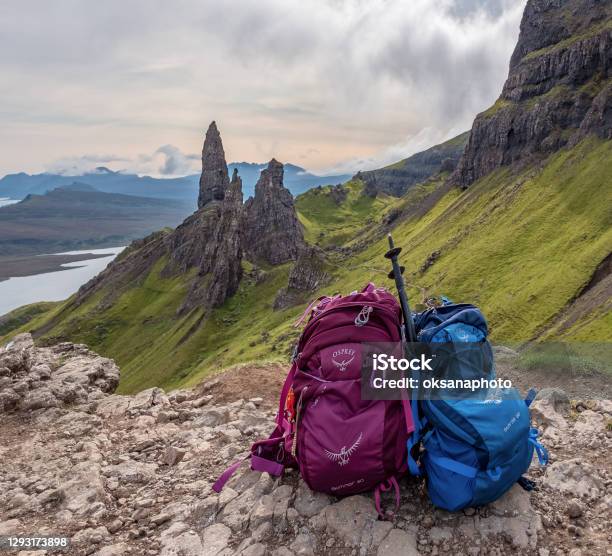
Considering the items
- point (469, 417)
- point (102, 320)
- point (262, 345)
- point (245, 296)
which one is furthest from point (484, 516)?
point (102, 320)

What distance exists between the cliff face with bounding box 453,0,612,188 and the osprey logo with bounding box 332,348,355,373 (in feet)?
408

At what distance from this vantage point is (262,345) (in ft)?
321

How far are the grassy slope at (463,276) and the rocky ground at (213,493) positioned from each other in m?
20.0

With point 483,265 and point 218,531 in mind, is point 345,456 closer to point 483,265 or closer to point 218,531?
point 218,531

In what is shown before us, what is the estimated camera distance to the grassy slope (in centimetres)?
6588

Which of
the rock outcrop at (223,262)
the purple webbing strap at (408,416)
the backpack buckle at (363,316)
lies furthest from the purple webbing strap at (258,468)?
the rock outcrop at (223,262)

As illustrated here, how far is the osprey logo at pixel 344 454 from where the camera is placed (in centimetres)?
584

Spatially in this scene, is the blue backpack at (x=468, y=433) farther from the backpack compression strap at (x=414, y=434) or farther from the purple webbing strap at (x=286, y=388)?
the purple webbing strap at (x=286, y=388)

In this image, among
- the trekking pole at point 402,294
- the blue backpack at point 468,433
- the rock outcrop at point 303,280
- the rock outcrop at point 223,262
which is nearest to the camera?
the blue backpack at point 468,433

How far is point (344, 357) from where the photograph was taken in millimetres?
6434

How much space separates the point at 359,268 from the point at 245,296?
4240 centimetres

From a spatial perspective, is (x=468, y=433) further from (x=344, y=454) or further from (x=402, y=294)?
(x=402, y=294)

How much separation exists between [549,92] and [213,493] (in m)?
161

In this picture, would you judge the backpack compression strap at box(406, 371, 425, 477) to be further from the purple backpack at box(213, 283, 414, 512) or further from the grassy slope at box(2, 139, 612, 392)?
the grassy slope at box(2, 139, 612, 392)
